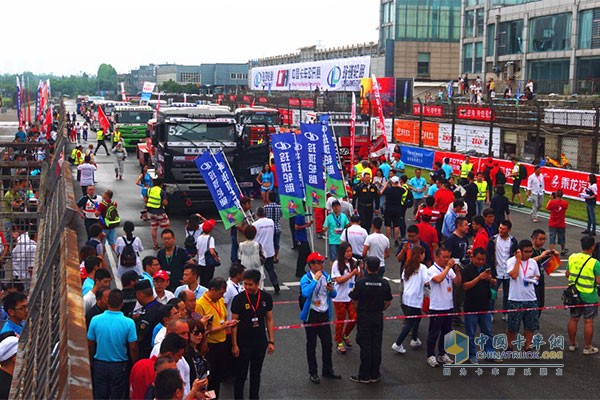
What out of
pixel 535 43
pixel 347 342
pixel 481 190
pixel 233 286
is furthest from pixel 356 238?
pixel 535 43

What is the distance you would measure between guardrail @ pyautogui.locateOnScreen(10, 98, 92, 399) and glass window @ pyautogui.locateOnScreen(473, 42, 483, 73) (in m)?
59.2

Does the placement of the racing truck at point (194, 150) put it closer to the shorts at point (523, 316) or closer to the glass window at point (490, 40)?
the shorts at point (523, 316)

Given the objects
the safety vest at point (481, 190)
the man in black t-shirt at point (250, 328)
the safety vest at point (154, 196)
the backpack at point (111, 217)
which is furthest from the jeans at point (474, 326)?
the safety vest at point (481, 190)

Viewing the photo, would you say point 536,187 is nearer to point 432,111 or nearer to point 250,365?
point 250,365

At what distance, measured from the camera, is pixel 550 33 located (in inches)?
2056

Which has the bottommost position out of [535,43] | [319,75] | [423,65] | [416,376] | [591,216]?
[416,376]

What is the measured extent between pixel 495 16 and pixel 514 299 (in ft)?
171

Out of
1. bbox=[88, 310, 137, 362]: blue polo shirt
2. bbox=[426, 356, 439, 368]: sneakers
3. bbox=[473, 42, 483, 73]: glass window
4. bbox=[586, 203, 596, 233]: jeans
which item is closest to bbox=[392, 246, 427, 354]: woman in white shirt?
bbox=[426, 356, 439, 368]: sneakers

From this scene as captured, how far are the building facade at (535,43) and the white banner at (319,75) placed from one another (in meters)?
10.3

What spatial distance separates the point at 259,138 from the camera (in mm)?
32938

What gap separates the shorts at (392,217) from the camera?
59.0ft

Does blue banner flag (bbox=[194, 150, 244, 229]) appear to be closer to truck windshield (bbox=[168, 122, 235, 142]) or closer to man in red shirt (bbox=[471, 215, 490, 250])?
man in red shirt (bbox=[471, 215, 490, 250])

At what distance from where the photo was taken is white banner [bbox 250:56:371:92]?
60.1 metres

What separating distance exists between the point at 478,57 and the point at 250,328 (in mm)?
57921
